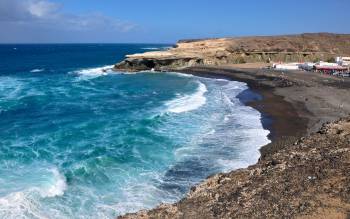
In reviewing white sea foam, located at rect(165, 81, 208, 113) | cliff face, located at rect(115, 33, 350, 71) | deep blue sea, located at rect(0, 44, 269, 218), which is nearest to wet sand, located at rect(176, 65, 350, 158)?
deep blue sea, located at rect(0, 44, 269, 218)

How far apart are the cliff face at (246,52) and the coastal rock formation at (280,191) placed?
63875mm

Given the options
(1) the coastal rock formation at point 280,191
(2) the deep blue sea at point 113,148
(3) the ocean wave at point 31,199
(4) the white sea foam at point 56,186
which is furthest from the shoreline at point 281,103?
(4) the white sea foam at point 56,186

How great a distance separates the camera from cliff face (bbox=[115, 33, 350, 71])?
81.6 metres

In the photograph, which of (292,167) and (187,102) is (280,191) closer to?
(292,167)

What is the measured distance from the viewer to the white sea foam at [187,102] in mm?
39906

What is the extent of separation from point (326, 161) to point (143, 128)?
16631 mm

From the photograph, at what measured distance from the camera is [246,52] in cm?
8750

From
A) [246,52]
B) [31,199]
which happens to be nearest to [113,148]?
[31,199]

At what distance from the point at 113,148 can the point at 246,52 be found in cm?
6484

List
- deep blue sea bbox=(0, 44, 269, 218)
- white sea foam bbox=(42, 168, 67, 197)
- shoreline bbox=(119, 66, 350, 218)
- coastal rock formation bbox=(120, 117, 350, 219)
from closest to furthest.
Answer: coastal rock formation bbox=(120, 117, 350, 219)
deep blue sea bbox=(0, 44, 269, 218)
white sea foam bbox=(42, 168, 67, 197)
shoreline bbox=(119, 66, 350, 218)

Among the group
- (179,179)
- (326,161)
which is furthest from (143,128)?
(326,161)

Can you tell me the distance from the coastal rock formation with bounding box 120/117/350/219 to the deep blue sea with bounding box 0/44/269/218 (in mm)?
3228

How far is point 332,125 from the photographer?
73.4 feet

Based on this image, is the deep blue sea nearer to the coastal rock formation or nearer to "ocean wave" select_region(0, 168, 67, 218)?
"ocean wave" select_region(0, 168, 67, 218)
